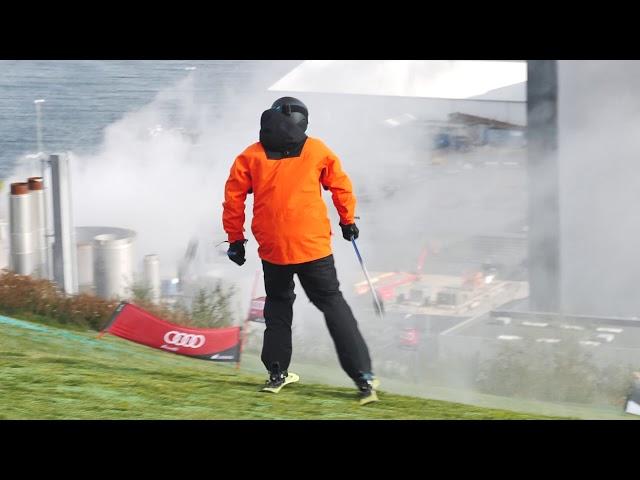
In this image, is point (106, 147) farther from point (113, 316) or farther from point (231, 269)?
point (113, 316)

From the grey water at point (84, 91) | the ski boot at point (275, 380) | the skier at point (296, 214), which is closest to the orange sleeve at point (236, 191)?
the skier at point (296, 214)

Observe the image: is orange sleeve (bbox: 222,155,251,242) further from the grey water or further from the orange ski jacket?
the grey water

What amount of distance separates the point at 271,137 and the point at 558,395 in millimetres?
2638

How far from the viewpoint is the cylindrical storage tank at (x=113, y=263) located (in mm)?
6758

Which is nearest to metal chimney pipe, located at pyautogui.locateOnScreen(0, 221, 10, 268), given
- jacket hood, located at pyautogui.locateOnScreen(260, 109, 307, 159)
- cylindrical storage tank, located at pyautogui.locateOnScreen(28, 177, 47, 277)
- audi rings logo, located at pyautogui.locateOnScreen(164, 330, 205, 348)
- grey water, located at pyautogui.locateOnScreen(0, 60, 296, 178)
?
cylindrical storage tank, located at pyautogui.locateOnScreen(28, 177, 47, 277)

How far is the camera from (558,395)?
19.3 ft

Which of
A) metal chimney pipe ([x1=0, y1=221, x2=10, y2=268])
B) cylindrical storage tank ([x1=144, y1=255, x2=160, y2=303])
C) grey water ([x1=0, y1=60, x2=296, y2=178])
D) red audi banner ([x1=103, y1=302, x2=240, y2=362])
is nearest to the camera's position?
red audi banner ([x1=103, y1=302, x2=240, y2=362])

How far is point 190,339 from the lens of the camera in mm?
5145

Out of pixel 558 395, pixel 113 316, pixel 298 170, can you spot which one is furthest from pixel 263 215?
pixel 558 395

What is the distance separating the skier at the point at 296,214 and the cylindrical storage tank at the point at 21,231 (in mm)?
2556

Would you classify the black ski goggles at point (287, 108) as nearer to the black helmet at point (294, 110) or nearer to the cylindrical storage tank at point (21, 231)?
the black helmet at point (294, 110)

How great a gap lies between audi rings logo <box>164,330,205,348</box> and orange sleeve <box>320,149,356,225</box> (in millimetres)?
1319

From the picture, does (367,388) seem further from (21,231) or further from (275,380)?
(21,231)

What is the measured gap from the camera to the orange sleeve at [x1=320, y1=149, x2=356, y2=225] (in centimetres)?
412
